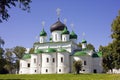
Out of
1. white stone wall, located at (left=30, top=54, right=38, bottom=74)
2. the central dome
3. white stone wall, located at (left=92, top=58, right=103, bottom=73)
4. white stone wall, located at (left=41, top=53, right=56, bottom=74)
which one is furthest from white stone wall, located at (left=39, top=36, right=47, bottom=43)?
white stone wall, located at (left=92, top=58, right=103, bottom=73)

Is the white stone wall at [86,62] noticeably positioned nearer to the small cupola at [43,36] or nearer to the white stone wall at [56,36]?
the white stone wall at [56,36]

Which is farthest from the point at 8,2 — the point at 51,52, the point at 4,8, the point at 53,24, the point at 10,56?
the point at 10,56

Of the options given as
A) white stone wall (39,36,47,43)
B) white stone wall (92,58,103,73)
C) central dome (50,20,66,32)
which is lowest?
white stone wall (92,58,103,73)

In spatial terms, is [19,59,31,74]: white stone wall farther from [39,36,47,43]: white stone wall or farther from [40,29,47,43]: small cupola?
[40,29,47,43]: small cupola

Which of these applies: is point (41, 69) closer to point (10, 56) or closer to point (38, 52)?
point (38, 52)

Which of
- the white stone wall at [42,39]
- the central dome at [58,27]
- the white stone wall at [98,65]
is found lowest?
the white stone wall at [98,65]

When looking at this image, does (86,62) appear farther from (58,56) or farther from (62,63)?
(58,56)

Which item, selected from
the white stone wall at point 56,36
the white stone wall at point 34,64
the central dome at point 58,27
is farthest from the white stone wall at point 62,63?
the central dome at point 58,27

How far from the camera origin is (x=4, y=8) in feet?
80.9

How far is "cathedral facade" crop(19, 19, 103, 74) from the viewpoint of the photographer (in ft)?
219

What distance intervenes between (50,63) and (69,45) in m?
7.52

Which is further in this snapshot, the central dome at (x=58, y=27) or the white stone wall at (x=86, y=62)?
the central dome at (x=58, y=27)

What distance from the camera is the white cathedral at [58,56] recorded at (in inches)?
2630

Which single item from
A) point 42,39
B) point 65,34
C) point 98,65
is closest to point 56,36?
point 65,34
